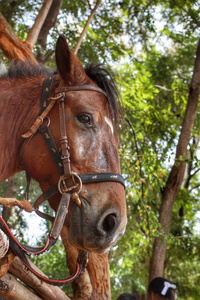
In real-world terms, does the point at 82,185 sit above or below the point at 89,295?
above

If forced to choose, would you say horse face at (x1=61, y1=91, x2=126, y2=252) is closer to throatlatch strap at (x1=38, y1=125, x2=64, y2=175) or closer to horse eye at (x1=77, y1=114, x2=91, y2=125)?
horse eye at (x1=77, y1=114, x2=91, y2=125)

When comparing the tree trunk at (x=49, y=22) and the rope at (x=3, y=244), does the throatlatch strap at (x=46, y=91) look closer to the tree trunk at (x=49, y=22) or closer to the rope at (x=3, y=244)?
the rope at (x=3, y=244)

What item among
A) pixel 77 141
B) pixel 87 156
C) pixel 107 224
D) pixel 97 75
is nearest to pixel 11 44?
pixel 97 75

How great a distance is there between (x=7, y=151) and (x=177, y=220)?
7.07 meters

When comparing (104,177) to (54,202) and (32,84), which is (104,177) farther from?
(32,84)

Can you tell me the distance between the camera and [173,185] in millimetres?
7180

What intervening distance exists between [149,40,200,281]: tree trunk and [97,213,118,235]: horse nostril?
4.49 m

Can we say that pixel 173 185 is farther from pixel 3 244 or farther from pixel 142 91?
pixel 3 244

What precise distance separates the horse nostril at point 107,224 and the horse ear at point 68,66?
115 cm

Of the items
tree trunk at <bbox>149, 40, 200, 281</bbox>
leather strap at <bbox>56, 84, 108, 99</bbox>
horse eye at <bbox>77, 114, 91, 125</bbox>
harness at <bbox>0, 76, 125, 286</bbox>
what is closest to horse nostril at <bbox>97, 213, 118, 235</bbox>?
harness at <bbox>0, 76, 125, 286</bbox>

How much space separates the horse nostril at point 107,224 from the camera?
7.54 ft

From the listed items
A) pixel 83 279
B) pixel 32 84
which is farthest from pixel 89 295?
pixel 32 84

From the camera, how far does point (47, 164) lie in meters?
2.63

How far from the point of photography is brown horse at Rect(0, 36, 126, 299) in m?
2.34
